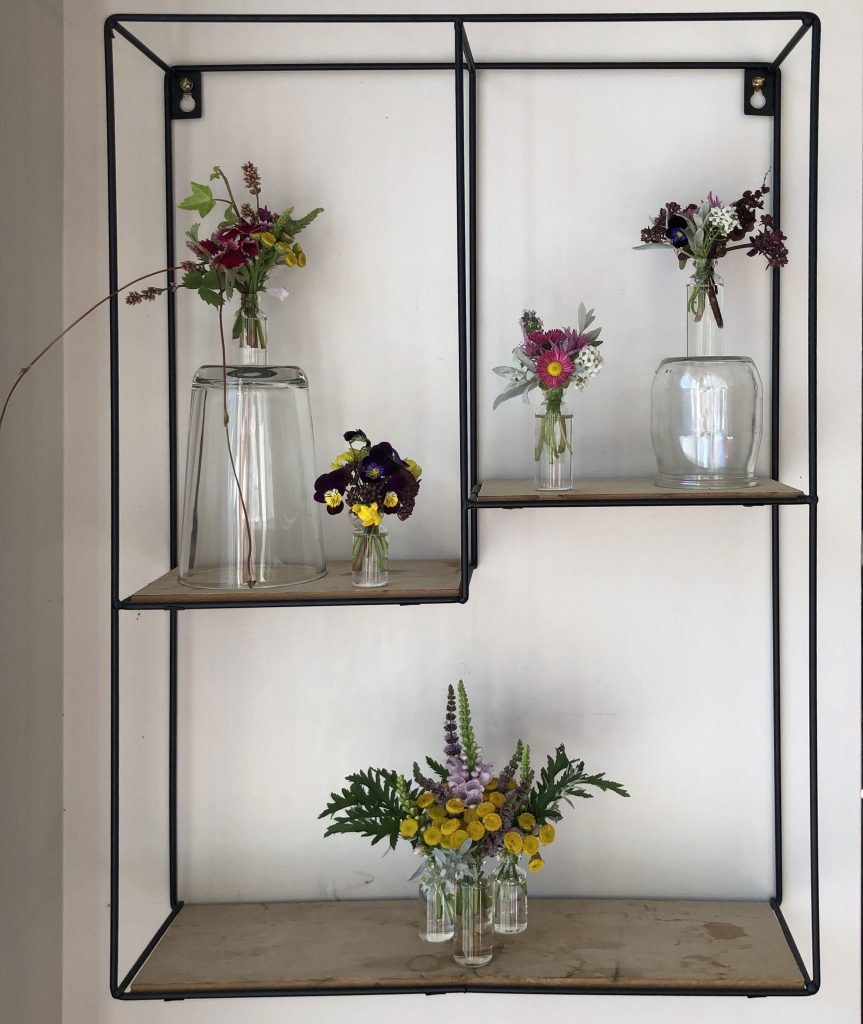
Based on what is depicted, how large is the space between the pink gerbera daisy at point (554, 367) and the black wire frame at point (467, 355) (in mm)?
106

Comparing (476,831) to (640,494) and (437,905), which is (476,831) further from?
(640,494)

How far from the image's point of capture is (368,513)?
1171 millimetres

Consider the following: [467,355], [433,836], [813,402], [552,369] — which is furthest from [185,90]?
[433,836]

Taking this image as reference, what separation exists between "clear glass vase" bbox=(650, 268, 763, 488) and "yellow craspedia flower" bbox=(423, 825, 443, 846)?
0.52m

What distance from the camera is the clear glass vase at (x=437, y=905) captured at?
46.8 inches

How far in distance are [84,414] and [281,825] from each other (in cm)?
67

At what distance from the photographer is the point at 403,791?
119 cm

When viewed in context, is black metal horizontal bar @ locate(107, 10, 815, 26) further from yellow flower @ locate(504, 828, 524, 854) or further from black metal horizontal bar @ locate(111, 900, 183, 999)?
black metal horizontal bar @ locate(111, 900, 183, 999)

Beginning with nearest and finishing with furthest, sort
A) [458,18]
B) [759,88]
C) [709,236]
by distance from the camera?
1. [458,18]
2. [709,236]
3. [759,88]

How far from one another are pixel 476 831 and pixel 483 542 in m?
0.40

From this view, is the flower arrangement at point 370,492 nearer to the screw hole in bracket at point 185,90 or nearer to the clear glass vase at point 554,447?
the clear glass vase at point 554,447

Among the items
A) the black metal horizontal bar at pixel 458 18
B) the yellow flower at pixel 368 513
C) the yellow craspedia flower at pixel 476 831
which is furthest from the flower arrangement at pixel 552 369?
the yellow craspedia flower at pixel 476 831
